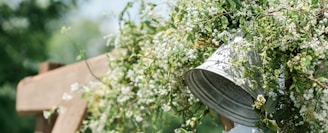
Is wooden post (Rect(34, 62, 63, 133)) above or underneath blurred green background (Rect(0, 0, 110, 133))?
above

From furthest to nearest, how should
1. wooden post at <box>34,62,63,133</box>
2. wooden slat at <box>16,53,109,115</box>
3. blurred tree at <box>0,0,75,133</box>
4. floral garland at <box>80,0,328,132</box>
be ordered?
blurred tree at <box>0,0,75,133</box> → wooden post at <box>34,62,63,133</box> → wooden slat at <box>16,53,109,115</box> → floral garland at <box>80,0,328,132</box>

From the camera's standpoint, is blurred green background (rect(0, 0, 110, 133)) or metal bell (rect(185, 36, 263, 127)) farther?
blurred green background (rect(0, 0, 110, 133))

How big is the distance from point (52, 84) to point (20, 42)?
15.6ft

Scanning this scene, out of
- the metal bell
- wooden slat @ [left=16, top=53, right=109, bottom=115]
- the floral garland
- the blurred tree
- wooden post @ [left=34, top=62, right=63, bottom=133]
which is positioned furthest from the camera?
the blurred tree

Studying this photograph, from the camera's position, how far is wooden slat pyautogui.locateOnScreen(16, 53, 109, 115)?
286 centimetres

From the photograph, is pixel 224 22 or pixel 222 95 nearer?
pixel 224 22

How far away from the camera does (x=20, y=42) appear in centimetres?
773

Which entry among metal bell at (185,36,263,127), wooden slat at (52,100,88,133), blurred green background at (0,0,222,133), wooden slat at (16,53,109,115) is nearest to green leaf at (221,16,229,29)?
metal bell at (185,36,263,127)

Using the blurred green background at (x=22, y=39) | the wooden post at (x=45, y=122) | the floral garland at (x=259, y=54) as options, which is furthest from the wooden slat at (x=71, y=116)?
the blurred green background at (x=22, y=39)

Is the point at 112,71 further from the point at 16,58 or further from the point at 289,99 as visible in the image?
the point at 16,58

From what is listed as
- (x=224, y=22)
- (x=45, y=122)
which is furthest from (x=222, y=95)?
(x=45, y=122)

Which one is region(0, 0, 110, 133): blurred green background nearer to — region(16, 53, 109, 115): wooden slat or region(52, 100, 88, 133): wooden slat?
region(16, 53, 109, 115): wooden slat

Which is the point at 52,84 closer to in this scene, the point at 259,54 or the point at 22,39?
the point at 259,54

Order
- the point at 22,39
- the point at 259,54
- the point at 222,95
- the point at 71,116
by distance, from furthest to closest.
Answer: the point at 22,39 < the point at 71,116 < the point at 222,95 < the point at 259,54
